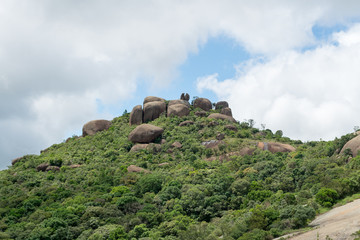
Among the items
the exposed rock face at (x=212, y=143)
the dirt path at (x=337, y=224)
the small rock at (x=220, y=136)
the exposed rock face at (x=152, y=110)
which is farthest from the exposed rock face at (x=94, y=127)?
the dirt path at (x=337, y=224)

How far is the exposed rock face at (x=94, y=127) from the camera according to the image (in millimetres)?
79863

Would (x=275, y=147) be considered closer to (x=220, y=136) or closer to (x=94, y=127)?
(x=220, y=136)

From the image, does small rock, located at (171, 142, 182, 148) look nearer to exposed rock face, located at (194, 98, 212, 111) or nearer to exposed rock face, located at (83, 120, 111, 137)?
exposed rock face, located at (83, 120, 111, 137)

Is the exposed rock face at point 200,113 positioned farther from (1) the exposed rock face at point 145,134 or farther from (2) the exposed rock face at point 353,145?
(2) the exposed rock face at point 353,145

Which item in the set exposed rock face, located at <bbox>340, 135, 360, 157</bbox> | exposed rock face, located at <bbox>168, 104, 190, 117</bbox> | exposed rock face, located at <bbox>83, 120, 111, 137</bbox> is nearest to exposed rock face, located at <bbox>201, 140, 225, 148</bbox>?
exposed rock face, located at <bbox>168, 104, 190, 117</bbox>

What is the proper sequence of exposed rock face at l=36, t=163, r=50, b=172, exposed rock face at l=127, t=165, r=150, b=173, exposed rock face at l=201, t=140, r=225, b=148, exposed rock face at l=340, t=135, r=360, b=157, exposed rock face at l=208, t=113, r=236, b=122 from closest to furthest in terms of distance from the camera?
exposed rock face at l=340, t=135, r=360, b=157, exposed rock face at l=127, t=165, r=150, b=173, exposed rock face at l=36, t=163, r=50, b=172, exposed rock face at l=201, t=140, r=225, b=148, exposed rock face at l=208, t=113, r=236, b=122

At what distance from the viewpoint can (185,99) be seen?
288 feet

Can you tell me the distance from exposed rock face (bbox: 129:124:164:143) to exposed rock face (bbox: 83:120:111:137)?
12.7m

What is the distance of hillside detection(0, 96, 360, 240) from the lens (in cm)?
3328

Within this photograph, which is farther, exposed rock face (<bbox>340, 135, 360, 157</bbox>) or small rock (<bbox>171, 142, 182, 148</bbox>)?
small rock (<bbox>171, 142, 182, 148</bbox>)

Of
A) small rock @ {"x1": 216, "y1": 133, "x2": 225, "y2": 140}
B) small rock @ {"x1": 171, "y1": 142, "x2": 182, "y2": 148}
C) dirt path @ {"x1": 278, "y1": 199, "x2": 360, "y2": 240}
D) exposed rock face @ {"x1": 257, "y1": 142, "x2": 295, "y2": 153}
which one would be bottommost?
dirt path @ {"x1": 278, "y1": 199, "x2": 360, "y2": 240}

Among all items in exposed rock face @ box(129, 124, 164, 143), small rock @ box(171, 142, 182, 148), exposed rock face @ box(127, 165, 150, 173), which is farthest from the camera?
exposed rock face @ box(129, 124, 164, 143)

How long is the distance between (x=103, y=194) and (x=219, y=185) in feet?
52.8

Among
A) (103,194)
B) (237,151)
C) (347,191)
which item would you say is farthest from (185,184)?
(347,191)
